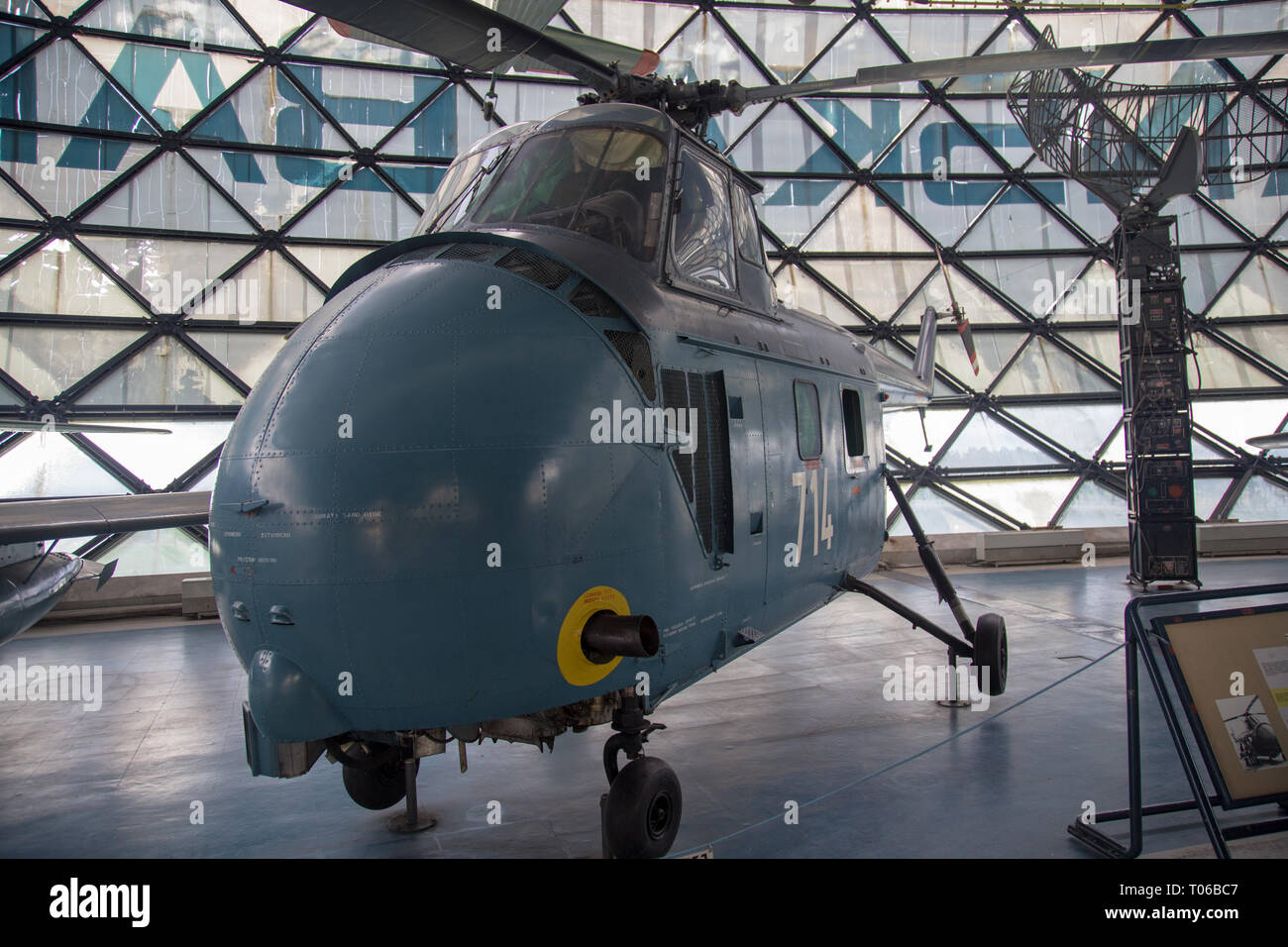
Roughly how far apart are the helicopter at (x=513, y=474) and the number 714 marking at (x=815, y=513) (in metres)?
0.30

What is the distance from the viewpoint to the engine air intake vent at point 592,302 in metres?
4.27

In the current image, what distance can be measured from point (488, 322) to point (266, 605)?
163 cm

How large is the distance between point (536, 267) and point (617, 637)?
1932mm

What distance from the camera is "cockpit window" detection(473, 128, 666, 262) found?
5.09m

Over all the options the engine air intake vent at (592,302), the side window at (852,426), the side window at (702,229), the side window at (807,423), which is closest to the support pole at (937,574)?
the side window at (852,426)

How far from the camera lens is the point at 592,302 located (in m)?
4.35

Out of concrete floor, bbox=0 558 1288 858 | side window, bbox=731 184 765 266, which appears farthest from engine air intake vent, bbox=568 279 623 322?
concrete floor, bbox=0 558 1288 858

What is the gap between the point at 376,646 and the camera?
11.8 ft

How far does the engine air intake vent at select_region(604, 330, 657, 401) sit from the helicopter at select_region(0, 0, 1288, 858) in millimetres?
16

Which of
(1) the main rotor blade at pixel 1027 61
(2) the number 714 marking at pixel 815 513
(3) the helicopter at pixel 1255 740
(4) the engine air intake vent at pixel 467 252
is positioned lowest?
(3) the helicopter at pixel 1255 740

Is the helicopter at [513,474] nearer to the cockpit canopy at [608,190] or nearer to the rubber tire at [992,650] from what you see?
the cockpit canopy at [608,190]

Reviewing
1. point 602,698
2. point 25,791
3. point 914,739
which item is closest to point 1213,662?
point 914,739
